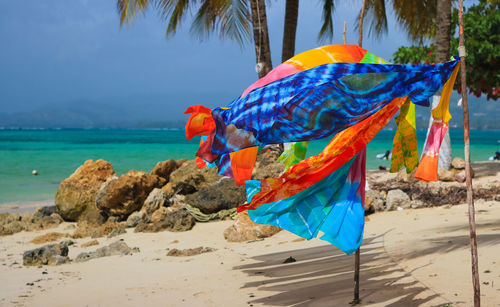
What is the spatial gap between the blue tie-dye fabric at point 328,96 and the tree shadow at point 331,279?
146 cm

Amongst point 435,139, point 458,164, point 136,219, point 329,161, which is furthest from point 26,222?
point 458,164

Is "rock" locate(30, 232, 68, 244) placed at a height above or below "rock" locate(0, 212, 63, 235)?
above

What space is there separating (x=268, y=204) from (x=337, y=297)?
104cm

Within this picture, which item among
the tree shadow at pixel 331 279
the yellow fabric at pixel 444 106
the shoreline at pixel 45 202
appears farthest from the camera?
the shoreline at pixel 45 202

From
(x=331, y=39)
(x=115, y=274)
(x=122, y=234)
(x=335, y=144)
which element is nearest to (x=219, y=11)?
(x=331, y=39)

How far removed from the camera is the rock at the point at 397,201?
7.88 m

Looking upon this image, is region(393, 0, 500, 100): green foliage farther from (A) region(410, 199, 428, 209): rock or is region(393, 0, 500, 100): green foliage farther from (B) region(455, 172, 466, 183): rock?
(A) region(410, 199, 428, 209): rock

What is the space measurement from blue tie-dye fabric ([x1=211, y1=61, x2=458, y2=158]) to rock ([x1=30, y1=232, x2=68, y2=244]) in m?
5.73

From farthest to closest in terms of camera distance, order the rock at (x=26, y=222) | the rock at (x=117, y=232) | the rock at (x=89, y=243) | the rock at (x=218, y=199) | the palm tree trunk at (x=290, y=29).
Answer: the palm tree trunk at (x=290, y=29)
the rock at (x=26, y=222)
the rock at (x=218, y=199)
the rock at (x=117, y=232)
the rock at (x=89, y=243)

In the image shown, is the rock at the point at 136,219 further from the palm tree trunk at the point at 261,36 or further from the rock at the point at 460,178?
the rock at the point at 460,178

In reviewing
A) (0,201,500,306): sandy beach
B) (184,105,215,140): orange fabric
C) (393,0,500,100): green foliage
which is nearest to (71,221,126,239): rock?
(0,201,500,306): sandy beach

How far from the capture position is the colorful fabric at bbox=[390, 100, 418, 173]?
150 inches

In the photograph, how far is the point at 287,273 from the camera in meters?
4.94

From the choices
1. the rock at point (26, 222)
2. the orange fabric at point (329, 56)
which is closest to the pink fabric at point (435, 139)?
the orange fabric at point (329, 56)
